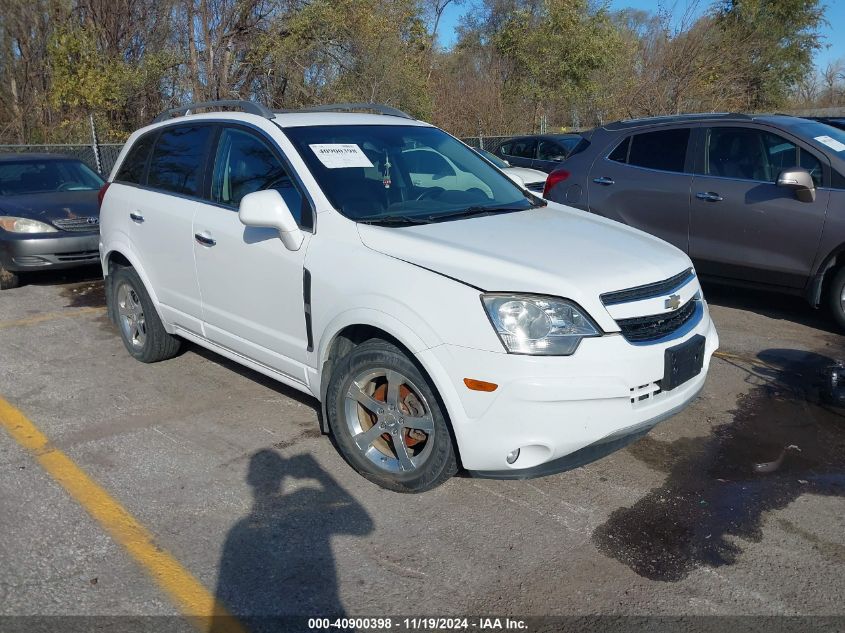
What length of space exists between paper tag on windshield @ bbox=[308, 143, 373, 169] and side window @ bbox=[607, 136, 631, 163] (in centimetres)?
388

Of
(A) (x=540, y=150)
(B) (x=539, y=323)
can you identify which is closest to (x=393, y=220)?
(B) (x=539, y=323)

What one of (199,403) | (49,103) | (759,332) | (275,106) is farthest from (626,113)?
(199,403)

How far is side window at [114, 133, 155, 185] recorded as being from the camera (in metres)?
5.52

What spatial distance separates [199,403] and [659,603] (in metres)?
3.19

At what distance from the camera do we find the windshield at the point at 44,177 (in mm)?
8922

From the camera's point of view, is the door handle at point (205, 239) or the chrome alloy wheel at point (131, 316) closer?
the door handle at point (205, 239)

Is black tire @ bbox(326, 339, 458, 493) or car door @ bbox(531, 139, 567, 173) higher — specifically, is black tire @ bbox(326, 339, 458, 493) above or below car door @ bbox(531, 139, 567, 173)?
below

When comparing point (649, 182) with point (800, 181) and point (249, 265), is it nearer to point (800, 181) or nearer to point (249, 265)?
point (800, 181)

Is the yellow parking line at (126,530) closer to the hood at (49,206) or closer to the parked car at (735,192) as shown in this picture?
the hood at (49,206)

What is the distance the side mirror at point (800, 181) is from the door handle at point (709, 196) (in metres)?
0.62

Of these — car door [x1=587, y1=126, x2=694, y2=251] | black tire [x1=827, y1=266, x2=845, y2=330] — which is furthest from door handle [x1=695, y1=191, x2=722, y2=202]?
black tire [x1=827, y1=266, x2=845, y2=330]

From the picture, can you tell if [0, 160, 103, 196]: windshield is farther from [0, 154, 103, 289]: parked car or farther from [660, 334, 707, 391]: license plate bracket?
[660, 334, 707, 391]: license plate bracket

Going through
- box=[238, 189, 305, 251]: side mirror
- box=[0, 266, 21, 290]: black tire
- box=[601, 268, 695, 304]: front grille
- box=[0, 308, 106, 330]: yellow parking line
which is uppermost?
box=[238, 189, 305, 251]: side mirror

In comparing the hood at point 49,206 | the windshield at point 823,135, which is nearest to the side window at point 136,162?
the hood at point 49,206
